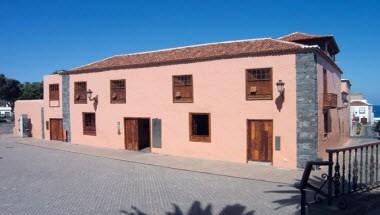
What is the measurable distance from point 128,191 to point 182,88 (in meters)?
8.25

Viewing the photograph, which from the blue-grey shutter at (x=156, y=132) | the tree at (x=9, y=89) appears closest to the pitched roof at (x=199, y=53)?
the blue-grey shutter at (x=156, y=132)

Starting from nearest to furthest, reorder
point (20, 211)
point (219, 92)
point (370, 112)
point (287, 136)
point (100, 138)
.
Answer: point (20, 211), point (287, 136), point (219, 92), point (100, 138), point (370, 112)

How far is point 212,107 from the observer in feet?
56.7

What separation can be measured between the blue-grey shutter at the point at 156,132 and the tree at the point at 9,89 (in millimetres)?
47794

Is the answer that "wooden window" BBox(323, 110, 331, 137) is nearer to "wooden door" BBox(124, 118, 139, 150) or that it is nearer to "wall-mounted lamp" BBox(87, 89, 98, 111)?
"wooden door" BBox(124, 118, 139, 150)

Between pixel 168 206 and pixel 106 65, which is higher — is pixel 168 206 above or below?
below

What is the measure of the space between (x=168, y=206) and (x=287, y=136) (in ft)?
24.9

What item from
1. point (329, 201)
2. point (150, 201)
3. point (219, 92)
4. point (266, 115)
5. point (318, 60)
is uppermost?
point (318, 60)

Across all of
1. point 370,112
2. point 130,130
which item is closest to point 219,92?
point 130,130

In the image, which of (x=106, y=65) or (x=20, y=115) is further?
(x=20, y=115)

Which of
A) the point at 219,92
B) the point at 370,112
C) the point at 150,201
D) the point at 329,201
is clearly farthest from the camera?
the point at 370,112

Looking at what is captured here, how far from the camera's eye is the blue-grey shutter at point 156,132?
19250 mm

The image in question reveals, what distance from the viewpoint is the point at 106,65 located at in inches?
875

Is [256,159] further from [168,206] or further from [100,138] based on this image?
[100,138]
